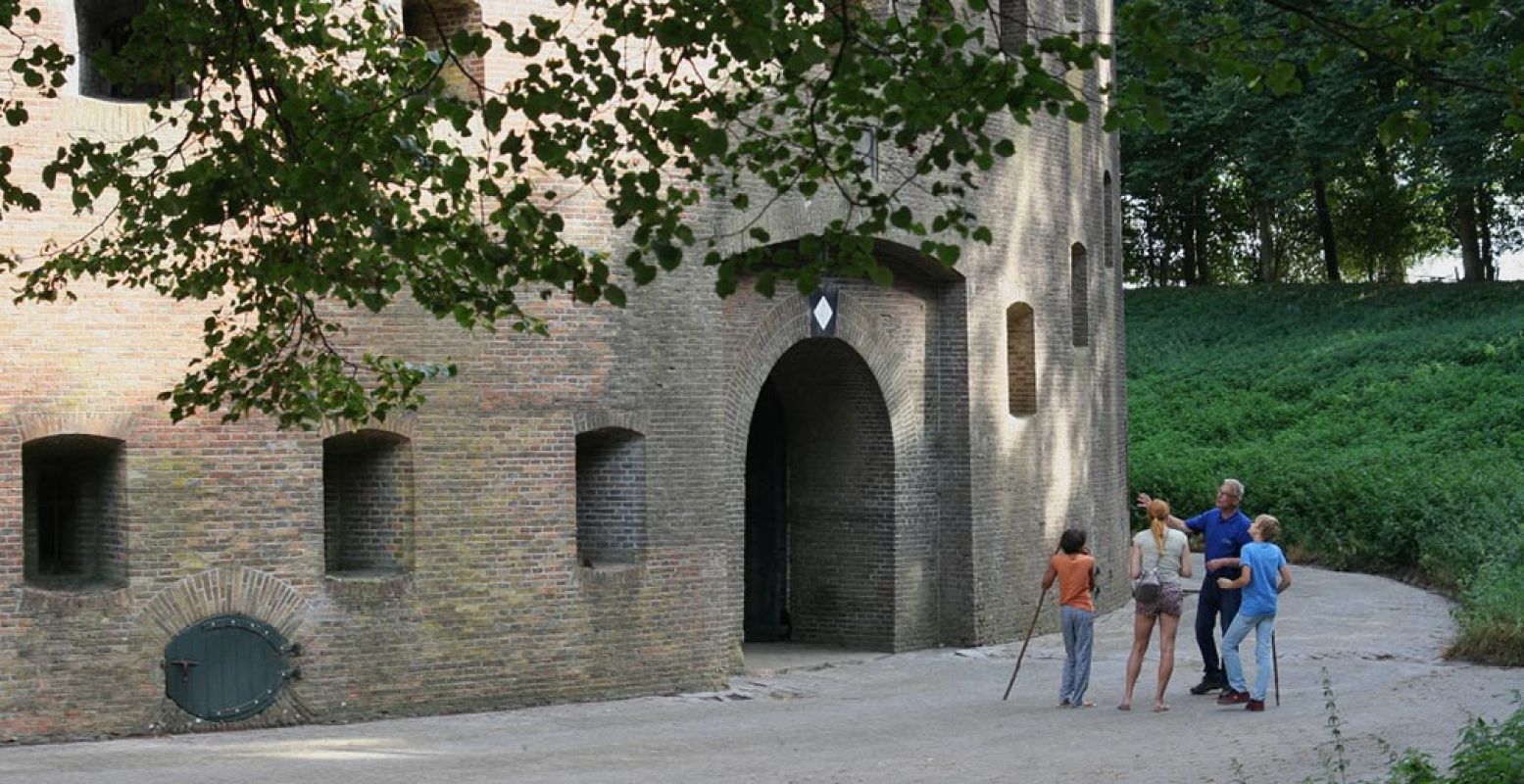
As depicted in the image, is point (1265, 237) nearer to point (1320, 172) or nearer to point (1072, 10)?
point (1320, 172)

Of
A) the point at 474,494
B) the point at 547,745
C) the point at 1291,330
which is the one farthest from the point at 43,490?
the point at 1291,330

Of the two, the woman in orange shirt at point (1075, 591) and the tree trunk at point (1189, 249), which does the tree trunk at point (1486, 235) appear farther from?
the woman in orange shirt at point (1075, 591)

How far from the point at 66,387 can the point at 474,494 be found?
10.2ft

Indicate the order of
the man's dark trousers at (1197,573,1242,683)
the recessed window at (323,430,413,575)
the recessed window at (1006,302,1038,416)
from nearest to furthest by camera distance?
the man's dark trousers at (1197,573,1242,683)
the recessed window at (323,430,413,575)
the recessed window at (1006,302,1038,416)

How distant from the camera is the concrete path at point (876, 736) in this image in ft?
40.2

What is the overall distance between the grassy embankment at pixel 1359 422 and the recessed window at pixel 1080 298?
4959mm

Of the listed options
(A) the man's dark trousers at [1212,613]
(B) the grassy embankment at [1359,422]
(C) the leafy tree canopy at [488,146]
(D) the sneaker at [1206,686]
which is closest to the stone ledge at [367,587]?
(C) the leafy tree canopy at [488,146]

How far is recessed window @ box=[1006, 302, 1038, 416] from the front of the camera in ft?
67.4

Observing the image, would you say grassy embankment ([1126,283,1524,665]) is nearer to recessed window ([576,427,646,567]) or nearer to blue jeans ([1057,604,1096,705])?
blue jeans ([1057,604,1096,705])

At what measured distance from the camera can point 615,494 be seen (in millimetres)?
16094

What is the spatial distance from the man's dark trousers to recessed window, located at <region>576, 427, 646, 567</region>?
4427 mm

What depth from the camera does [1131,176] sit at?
47531 millimetres

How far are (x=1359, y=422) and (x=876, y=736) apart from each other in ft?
74.0

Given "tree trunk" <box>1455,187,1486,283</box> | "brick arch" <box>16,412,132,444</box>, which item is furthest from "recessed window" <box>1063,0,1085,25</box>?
"tree trunk" <box>1455,187,1486,283</box>
